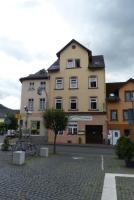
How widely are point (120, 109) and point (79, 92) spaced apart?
6908mm

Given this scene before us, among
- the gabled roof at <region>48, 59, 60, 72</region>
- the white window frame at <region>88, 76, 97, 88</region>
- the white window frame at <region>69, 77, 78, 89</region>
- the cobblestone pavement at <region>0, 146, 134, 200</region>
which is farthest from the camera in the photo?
the gabled roof at <region>48, 59, 60, 72</region>

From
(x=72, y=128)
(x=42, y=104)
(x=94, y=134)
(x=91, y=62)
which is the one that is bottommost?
(x=94, y=134)

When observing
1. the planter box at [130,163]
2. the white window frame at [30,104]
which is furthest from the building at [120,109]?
the planter box at [130,163]

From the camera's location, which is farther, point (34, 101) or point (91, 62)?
point (34, 101)

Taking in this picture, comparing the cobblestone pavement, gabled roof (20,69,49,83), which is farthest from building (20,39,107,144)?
the cobblestone pavement

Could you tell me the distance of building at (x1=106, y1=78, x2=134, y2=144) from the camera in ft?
132

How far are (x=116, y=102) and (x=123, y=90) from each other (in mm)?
2326

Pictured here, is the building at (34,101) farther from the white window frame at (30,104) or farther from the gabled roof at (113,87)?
the gabled roof at (113,87)

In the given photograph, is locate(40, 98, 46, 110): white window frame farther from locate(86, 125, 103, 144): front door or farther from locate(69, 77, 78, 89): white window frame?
locate(86, 125, 103, 144): front door

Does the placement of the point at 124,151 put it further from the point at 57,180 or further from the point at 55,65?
the point at 55,65

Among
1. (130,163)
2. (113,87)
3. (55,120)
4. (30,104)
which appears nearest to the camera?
(130,163)

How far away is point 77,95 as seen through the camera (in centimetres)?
4156

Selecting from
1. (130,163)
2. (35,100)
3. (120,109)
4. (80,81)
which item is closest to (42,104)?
(35,100)

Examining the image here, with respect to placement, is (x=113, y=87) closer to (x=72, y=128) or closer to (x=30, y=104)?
(x=72, y=128)
